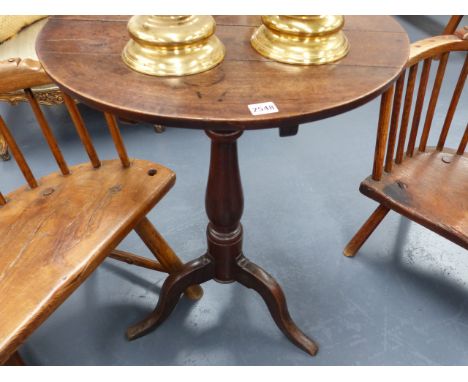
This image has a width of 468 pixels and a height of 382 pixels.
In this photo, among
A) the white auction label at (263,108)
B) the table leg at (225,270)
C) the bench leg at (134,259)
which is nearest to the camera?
the white auction label at (263,108)

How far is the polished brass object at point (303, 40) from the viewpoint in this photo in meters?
0.83

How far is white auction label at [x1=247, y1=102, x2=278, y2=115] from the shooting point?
0.74m

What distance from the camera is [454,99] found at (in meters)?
1.29

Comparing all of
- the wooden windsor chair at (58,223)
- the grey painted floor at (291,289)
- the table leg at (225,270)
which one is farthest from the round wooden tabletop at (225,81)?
the grey painted floor at (291,289)

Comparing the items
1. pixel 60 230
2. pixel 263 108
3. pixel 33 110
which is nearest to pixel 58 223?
pixel 60 230

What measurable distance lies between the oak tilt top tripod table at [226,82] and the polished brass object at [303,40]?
0.06 feet

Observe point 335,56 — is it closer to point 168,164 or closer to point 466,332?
point 466,332

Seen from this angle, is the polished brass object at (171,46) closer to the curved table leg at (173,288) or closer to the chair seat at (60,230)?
the chair seat at (60,230)

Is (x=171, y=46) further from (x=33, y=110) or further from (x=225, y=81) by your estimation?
(x=33, y=110)

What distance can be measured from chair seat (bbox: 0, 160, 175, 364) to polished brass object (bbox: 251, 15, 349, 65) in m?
0.49

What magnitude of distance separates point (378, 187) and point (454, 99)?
35 cm

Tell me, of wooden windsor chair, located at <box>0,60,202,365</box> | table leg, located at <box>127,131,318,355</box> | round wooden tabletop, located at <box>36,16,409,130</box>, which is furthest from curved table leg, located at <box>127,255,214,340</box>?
round wooden tabletop, located at <box>36,16,409,130</box>

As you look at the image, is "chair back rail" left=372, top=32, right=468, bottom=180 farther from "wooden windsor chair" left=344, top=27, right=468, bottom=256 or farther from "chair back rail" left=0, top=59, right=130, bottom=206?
"chair back rail" left=0, top=59, right=130, bottom=206

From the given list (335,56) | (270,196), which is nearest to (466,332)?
(270,196)
